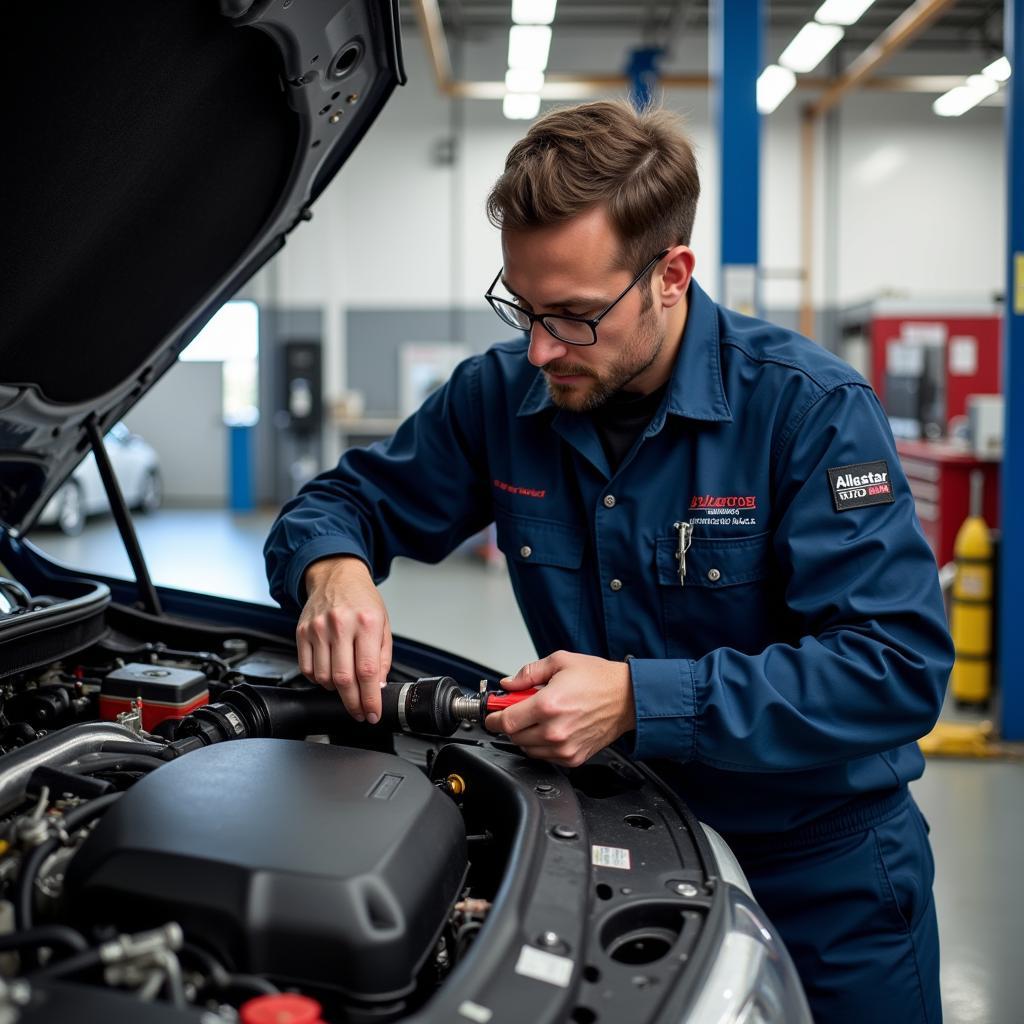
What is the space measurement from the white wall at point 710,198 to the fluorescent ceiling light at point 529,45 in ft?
8.92

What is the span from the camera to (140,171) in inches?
49.4

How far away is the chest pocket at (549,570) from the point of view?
4.73ft

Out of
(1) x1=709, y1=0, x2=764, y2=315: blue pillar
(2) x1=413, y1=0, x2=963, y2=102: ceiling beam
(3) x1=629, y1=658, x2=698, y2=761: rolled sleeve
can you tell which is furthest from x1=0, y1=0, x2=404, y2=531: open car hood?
(2) x1=413, y1=0, x2=963, y2=102: ceiling beam

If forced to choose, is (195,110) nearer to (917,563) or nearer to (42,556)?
(42,556)

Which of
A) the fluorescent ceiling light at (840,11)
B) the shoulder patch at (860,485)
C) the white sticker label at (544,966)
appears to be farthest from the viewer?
the fluorescent ceiling light at (840,11)

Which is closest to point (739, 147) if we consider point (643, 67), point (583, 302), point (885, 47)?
point (583, 302)

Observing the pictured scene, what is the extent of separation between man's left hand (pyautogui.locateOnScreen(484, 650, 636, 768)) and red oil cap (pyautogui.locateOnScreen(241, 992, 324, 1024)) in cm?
44

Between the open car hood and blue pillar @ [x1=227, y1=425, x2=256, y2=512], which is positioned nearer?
the open car hood

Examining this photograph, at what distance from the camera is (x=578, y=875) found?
→ 908 millimetres

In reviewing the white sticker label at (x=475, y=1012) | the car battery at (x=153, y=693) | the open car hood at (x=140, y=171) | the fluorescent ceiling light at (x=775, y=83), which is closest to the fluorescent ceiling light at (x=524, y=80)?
the fluorescent ceiling light at (x=775, y=83)

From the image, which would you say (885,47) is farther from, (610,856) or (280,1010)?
(280,1010)

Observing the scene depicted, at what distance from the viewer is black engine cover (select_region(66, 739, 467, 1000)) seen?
0.73 m

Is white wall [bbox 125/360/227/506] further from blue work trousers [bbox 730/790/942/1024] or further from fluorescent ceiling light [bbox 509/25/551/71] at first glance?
blue work trousers [bbox 730/790/942/1024]

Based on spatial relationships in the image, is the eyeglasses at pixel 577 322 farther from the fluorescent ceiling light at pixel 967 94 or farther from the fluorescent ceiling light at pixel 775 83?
the fluorescent ceiling light at pixel 967 94
